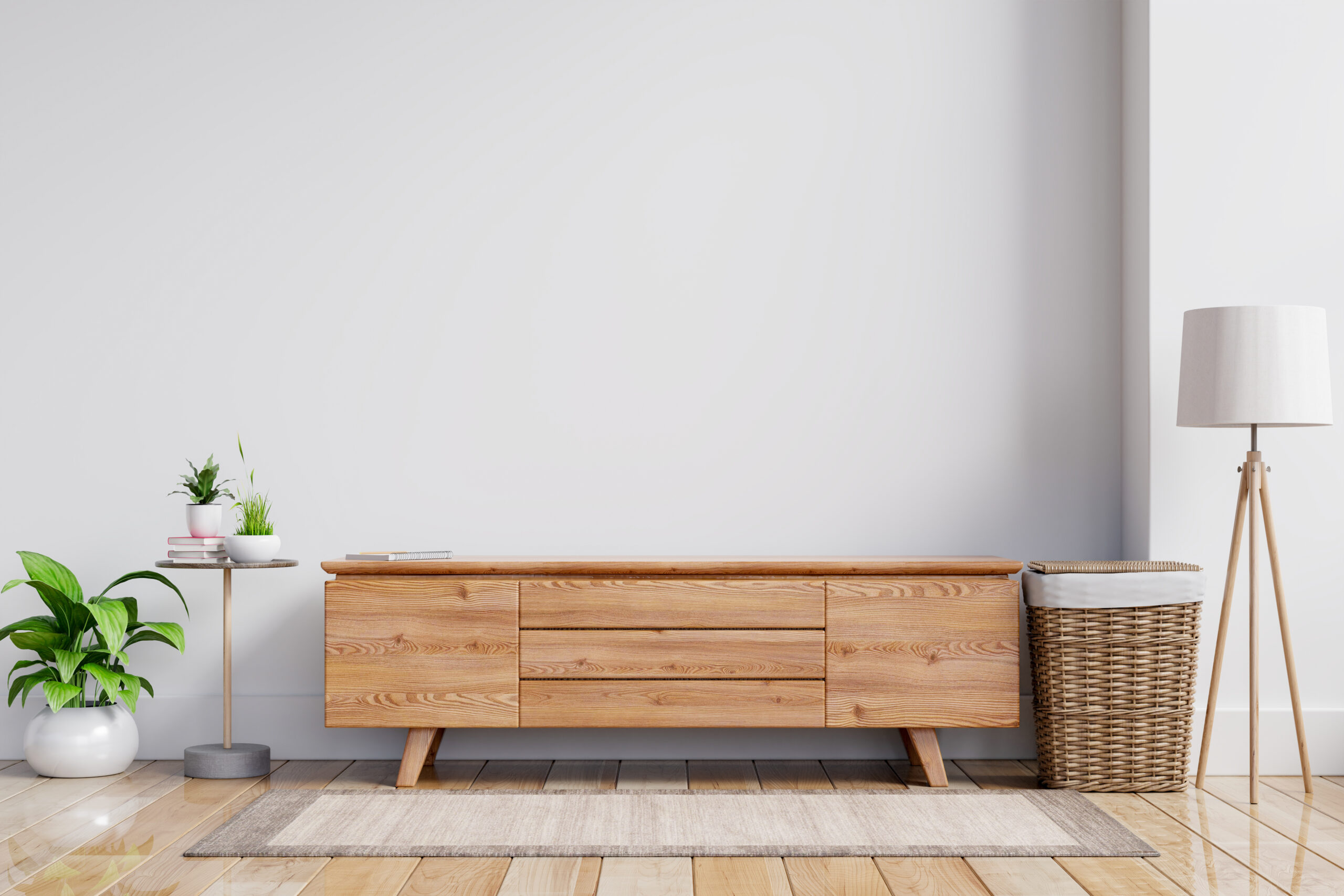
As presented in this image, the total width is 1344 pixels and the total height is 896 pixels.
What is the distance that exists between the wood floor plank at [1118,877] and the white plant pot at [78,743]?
230cm

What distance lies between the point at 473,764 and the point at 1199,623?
1916 mm

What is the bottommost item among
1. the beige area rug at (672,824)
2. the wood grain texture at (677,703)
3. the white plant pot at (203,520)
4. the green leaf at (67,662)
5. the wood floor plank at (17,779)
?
the wood floor plank at (17,779)

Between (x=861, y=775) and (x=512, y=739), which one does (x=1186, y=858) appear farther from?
(x=512, y=739)

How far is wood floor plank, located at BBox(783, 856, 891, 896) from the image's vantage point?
190 cm

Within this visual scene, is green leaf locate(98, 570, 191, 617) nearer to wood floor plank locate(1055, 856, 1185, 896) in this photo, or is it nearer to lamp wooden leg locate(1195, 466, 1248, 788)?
wood floor plank locate(1055, 856, 1185, 896)

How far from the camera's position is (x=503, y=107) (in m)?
3.13

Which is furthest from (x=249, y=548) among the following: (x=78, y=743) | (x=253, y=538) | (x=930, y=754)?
(x=930, y=754)

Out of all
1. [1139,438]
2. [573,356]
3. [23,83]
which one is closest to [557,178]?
[573,356]

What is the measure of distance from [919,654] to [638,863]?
3.08 feet

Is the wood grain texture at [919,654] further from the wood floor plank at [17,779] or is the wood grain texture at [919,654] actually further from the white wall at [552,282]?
the wood floor plank at [17,779]

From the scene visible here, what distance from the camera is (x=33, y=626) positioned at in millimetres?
2771

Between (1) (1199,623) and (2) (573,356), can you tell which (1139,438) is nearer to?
(1) (1199,623)

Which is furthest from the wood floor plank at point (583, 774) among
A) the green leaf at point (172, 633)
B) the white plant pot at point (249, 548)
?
the green leaf at point (172, 633)

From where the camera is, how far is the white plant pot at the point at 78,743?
2.74m
